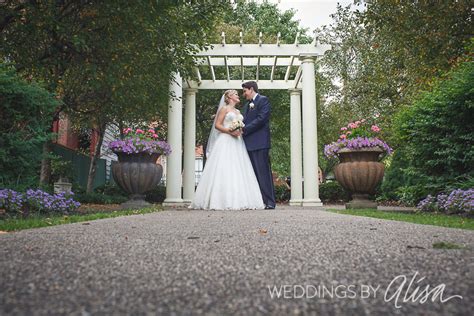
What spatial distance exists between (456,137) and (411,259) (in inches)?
209

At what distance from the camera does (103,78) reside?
270 inches

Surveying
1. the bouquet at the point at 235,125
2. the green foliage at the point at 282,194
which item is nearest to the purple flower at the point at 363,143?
the bouquet at the point at 235,125

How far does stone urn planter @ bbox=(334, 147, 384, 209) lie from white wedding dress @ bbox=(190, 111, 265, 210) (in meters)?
2.01

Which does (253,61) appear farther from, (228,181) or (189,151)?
(228,181)

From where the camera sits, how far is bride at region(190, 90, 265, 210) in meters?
7.58

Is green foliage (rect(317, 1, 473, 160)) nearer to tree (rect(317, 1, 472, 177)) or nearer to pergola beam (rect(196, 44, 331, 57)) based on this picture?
tree (rect(317, 1, 472, 177))

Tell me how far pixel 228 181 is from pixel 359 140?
2867mm

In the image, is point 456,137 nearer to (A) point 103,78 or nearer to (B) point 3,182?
(A) point 103,78

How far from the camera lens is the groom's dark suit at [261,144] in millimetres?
8094

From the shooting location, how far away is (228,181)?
767cm

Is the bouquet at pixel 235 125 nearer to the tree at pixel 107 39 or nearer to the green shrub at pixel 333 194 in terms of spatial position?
the tree at pixel 107 39

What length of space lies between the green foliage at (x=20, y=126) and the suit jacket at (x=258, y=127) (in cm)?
374

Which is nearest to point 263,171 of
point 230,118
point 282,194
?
point 230,118

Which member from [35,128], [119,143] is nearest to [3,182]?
[35,128]
